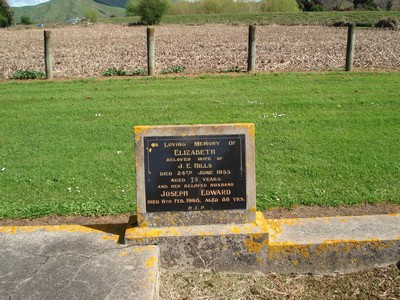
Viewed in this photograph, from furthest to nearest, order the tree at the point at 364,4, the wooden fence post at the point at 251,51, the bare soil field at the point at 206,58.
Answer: the tree at the point at 364,4, the bare soil field at the point at 206,58, the wooden fence post at the point at 251,51

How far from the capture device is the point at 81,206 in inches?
234

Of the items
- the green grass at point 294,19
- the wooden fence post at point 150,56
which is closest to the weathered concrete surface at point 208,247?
the wooden fence post at point 150,56

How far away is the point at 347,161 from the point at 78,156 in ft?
12.6

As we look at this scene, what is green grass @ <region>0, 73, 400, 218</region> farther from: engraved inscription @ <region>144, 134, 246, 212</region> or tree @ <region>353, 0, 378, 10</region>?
tree @ <region>353, 0, 378, 10</region>

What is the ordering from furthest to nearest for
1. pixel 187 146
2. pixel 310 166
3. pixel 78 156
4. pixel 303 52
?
pixel 303 52 < pixel 78 156 < pixel 310 166 < pixel 187 146

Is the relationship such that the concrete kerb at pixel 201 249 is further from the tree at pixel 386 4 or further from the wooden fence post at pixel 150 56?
the tree at pixel 386 4

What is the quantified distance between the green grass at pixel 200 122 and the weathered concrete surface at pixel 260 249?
1423 mm

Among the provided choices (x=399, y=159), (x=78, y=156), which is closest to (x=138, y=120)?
(x=78, y=156)

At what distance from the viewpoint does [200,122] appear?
909 centimetres

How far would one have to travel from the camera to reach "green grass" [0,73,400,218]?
6281mm

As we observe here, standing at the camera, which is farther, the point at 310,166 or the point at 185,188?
the point at 310,166

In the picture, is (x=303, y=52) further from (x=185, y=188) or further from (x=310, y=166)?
(x=185, y=188)

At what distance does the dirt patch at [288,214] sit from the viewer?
5.69 m

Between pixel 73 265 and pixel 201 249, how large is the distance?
3.54 feet
